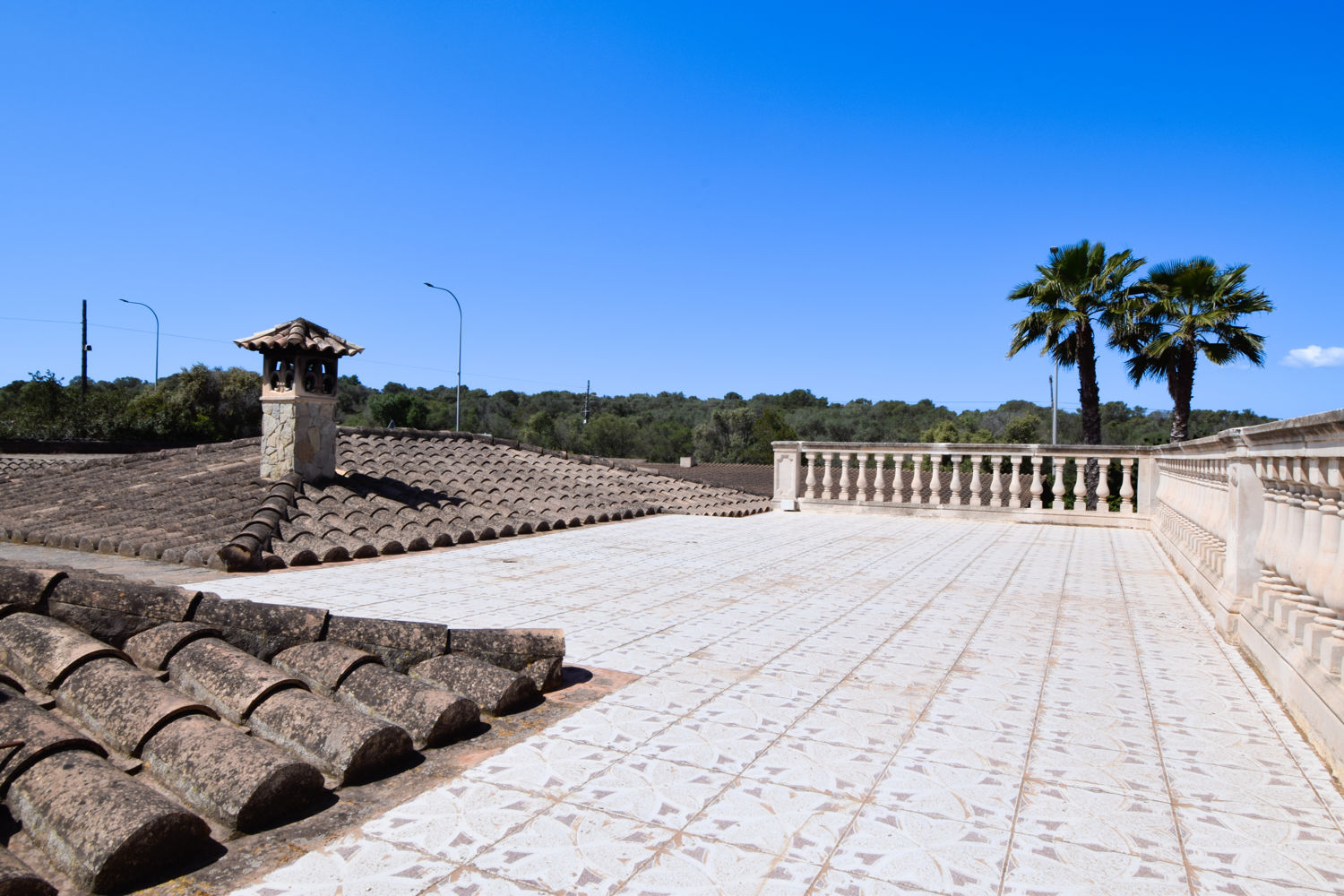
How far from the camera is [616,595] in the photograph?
652 cm

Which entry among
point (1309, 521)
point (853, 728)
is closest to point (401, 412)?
point (853, 728)

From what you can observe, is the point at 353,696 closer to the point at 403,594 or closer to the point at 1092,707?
the point at 403,594

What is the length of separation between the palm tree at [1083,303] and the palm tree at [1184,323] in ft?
1.78

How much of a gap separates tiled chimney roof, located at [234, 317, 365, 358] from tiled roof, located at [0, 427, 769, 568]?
165 centimetres

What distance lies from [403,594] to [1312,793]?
5.60 metres

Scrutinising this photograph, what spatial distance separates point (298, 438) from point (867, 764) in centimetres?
884

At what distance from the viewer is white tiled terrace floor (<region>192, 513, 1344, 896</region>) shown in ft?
7.91

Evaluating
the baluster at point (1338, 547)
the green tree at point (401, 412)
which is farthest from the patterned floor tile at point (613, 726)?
the green tree at point (401, 412)

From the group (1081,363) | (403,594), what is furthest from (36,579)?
(1081,363)

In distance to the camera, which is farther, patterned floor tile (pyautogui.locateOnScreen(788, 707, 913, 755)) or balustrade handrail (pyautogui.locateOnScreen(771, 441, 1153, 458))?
balustrade handrail (pyautogui.locateOnScreen(771, 441, 1153, 458))

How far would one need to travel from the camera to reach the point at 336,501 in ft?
31.5

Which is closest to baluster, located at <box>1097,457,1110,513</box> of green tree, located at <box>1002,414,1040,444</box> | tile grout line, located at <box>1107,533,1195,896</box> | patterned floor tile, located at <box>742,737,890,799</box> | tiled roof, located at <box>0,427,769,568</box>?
tile grout line, located at <box>1107,533,1195,896</box>

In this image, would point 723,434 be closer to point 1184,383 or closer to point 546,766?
point 1184,383

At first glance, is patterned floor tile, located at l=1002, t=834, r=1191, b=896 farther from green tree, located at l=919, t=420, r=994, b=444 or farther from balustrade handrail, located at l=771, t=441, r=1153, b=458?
green tree, located at l=919, t=420, r=994, b=444
